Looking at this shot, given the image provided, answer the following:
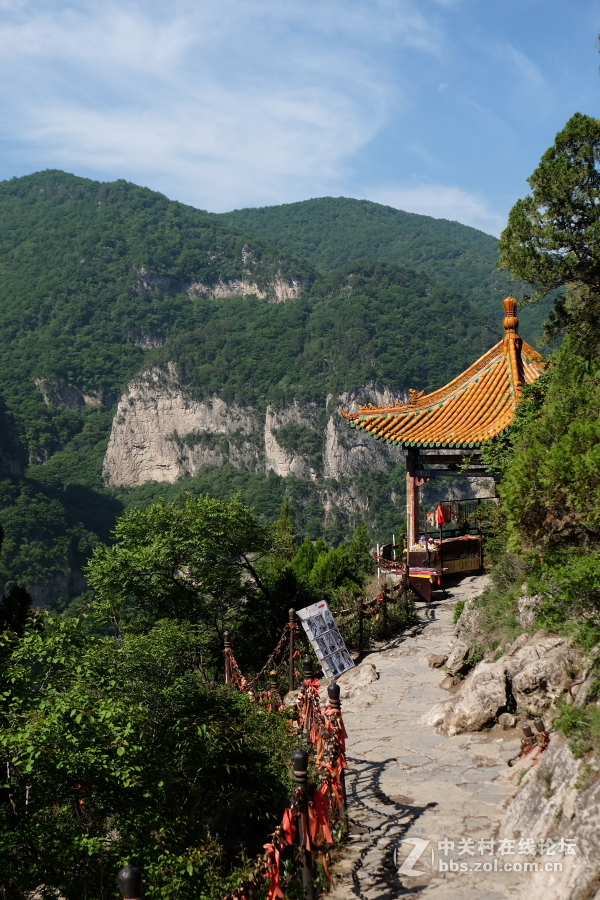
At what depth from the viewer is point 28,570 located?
62.2 metres

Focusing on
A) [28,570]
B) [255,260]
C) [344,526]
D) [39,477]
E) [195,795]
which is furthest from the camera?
[255,260]

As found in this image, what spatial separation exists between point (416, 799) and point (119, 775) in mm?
2391

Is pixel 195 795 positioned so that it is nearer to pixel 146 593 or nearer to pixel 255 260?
pixel 146 593

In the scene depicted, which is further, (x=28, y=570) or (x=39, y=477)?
(x=39, y=477)

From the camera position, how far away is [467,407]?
14.3 m

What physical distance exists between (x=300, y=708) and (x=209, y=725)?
138 cm

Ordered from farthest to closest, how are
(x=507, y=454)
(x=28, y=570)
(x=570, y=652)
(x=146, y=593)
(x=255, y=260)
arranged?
(x=255, y=260), (x=28, y=570), (x=146, y=593), (x=507, y=454), (x=570, y=652)

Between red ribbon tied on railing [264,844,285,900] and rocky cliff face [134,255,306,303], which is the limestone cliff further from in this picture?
red ribbon tied on railing [264,844,285,900]

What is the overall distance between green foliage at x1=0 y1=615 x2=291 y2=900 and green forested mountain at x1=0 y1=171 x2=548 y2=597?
57924 mm

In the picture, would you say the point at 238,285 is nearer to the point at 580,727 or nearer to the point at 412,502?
the point at 412,502

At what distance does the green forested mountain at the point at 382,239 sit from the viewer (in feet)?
427

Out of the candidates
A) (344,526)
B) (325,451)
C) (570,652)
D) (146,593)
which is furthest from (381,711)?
(325,451)

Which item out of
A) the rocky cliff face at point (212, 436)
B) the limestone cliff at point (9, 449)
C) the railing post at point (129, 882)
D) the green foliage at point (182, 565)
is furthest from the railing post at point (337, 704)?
the rocky cliff face at point (212, 436)

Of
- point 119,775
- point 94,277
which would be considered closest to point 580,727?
point 119,775
